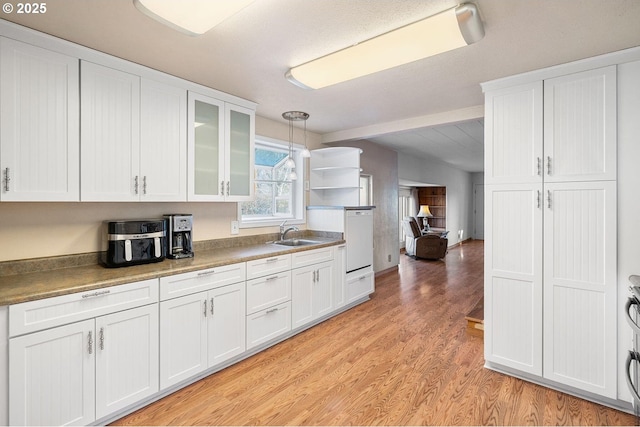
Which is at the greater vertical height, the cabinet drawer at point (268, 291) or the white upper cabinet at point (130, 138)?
the white upper cabinet at point (130, 138)

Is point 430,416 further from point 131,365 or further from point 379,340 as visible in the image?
point 131,365

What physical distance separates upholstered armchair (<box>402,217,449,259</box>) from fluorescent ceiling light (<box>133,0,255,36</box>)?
22.0ft

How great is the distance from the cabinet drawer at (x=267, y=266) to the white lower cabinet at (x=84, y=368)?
32.3 inches

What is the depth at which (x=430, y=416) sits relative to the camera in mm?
1975

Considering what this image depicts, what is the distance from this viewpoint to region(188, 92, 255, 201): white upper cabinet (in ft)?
8.62

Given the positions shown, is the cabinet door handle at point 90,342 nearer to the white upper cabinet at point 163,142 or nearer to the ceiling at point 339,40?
the white upper cabinet at point 163,142

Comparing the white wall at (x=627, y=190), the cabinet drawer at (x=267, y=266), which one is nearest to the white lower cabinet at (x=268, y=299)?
the cabinet drawer at (x=267, y=266)

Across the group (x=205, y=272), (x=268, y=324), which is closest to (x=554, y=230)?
(x=268, y=324)

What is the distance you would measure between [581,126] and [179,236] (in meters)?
3.13

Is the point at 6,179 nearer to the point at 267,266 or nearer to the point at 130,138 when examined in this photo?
the point at 130,138

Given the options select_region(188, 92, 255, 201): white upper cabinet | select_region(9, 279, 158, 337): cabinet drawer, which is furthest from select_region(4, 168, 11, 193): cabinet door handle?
select_region(188, 92, 255, 201): white upper cabinet

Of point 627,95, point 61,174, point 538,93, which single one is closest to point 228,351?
point 61,174

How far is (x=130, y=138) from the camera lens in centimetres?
222

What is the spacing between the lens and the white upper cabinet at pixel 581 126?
6.74 ft
